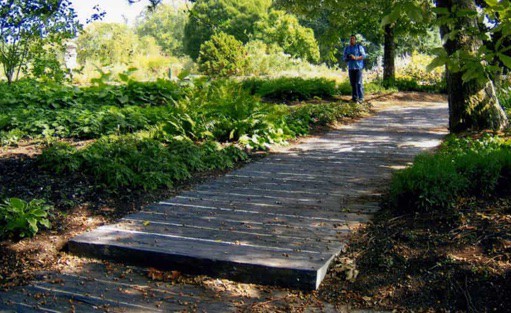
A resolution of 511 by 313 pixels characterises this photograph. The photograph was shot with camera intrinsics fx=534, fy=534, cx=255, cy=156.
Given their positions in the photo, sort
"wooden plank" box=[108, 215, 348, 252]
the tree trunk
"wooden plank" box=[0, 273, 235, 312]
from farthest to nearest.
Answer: the tree trunk, "wooden plank" box=[108, 215, 348, 252], "wooden plank" box=[0, 273, 235, 312]

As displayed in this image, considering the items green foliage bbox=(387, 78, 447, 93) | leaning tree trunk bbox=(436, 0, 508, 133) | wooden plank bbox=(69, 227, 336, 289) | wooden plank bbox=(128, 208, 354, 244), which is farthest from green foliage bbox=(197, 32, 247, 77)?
wooden plank bbox=(69, 227, 336, 289)

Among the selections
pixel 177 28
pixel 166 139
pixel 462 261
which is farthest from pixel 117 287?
pixel 177 28

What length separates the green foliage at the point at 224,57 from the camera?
75.3 ft

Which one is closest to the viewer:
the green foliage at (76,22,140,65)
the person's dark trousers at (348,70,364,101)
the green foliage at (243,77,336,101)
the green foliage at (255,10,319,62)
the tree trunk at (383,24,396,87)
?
the person's dark trousers at (348,70,364,101)

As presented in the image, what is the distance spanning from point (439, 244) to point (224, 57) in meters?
20.0

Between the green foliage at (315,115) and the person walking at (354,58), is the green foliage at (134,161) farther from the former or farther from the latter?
the person walking at (354,58)

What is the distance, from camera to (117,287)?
3.88 metres

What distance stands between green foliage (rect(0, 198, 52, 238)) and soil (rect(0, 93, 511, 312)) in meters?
0.09

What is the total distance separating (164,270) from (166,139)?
12.1 ft

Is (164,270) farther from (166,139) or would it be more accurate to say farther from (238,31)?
(238,31)

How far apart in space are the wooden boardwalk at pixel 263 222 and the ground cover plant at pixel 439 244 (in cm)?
27

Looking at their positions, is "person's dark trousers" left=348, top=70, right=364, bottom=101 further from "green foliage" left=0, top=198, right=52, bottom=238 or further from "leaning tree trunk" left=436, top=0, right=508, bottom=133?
"green foliage" left=0, top=198, right=52, bottom=238

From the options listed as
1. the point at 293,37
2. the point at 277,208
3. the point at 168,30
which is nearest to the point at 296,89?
the point at 277,208

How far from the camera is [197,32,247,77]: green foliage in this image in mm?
22953
